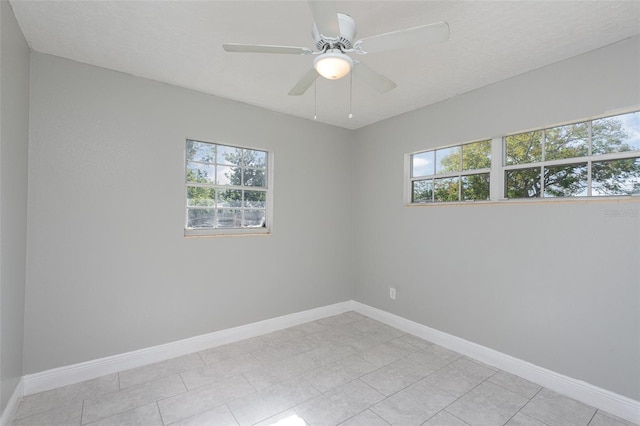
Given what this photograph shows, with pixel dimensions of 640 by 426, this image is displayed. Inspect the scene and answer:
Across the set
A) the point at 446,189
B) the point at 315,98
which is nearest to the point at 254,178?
the point at 315,98

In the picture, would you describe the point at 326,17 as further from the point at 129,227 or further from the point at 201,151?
the point at 129,227

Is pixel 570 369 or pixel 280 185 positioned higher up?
pixel 280 185

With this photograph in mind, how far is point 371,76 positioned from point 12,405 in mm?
3202

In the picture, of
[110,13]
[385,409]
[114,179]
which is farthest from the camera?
[114,179]

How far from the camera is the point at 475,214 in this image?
296 centimetres

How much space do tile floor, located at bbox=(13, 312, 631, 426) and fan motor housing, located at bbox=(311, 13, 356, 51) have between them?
232 centimetres

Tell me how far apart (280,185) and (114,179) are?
168 cm

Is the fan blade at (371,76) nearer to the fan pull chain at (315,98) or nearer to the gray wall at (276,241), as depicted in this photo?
the fan pull chain at (315,98)

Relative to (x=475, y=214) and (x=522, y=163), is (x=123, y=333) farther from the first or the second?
(x=522, y=163)

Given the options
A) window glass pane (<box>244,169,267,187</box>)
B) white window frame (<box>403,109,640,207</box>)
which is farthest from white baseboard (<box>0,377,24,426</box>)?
white window frame (<box>403,109,640,207</box>)

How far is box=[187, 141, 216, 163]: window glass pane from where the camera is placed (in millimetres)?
3117

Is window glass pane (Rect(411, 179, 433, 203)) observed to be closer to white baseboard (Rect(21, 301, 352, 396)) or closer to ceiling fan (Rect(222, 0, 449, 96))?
white baseboard (Rect(21, 301, 352, 396))

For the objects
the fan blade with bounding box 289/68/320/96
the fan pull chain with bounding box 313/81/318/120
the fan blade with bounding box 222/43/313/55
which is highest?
the fan pull chain with bounding box 313/81/318/120

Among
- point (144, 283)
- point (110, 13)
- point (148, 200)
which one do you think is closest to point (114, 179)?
point (148, 200)
